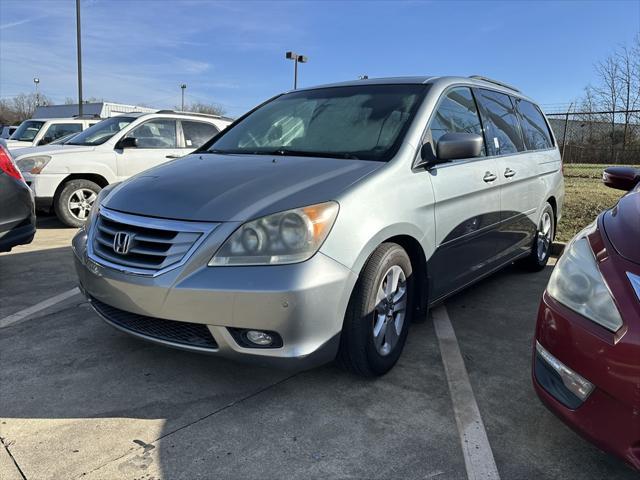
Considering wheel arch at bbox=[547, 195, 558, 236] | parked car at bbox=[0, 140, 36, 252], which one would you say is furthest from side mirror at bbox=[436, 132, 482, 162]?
parked car at bbox=[0, 140, 36, 252]

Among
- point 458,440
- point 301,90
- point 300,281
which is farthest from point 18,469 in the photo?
point 301,90

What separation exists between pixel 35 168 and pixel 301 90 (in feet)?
15.6

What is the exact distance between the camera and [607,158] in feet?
53.0

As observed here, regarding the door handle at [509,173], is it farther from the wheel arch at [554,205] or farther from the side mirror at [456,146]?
the wheel arch at [554,205]

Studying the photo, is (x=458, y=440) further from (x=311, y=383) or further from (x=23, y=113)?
(x=23, y=113)

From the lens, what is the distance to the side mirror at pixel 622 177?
3438 mm

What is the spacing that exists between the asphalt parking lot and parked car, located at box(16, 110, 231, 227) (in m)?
4.07

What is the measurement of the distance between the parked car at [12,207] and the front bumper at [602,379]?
4.07 m

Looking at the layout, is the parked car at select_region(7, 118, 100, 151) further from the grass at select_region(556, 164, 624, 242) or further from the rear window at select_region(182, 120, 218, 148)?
the grass at select_region(556, 164, 624, 242)

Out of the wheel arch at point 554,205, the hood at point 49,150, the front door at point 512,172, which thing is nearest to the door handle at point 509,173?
the front door at point 512,172

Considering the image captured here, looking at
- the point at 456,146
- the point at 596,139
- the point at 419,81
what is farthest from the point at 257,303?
the point at 596,139

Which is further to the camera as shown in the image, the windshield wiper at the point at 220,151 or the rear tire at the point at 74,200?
the rear tire at the point at 74,200

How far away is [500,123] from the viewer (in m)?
4.37

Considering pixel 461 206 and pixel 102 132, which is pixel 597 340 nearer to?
pixel 461 206
